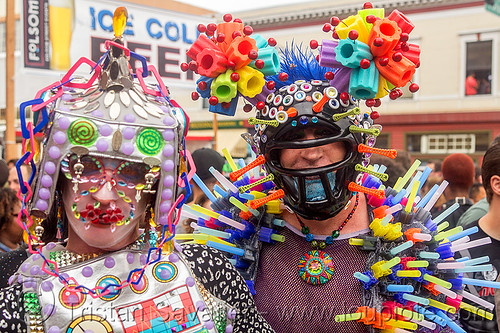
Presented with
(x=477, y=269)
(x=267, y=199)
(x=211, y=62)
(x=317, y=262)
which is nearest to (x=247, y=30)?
(x=211, y=62)

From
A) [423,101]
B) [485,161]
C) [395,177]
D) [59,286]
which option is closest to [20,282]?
[59,286]

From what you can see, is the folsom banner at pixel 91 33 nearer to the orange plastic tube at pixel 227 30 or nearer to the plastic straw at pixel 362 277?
the orange plastic tube at pixel 227 30

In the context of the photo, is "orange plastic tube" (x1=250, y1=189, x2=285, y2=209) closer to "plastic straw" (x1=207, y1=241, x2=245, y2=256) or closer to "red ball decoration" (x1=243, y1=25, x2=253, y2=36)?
"plastic straw" (x1=207, y1=241, x2=245, y2=256)

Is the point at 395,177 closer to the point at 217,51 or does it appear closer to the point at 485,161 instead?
the point at 485,161

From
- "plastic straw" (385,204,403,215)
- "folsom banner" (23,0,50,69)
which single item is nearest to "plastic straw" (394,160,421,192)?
"plastic straw" (385,204,403,215)

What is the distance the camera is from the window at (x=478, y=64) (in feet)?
→ 51.4

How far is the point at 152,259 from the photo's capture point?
165cm

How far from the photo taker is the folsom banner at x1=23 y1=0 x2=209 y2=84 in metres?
5.91

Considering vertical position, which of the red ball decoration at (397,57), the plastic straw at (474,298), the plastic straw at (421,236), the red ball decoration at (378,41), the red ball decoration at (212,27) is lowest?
the plastic straw at (474,298)

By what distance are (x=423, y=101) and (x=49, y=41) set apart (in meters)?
12.6

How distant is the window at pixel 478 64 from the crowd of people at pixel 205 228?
561 inches

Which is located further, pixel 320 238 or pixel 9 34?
pixel 9 34

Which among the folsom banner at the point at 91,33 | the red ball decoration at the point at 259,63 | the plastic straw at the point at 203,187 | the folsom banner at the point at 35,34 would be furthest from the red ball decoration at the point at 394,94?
the folsom banner at the point at 35,34

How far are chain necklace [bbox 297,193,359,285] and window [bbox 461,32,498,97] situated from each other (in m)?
15.0
